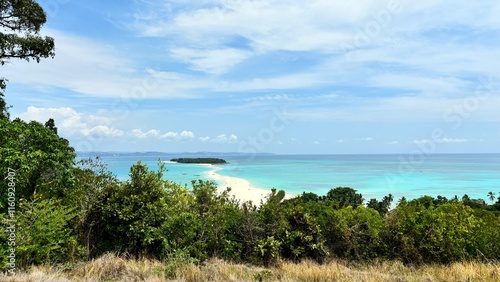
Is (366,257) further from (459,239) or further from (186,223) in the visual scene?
(186,223)

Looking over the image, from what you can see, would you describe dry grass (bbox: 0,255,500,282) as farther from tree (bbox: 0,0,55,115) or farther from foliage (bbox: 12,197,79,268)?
tree (bbox: 0,0,55,115)

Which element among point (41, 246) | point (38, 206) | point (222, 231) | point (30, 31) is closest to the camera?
point (41, 246)

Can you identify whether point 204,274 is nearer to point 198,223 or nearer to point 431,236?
point 198,223

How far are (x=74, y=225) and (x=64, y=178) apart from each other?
3.57 feet

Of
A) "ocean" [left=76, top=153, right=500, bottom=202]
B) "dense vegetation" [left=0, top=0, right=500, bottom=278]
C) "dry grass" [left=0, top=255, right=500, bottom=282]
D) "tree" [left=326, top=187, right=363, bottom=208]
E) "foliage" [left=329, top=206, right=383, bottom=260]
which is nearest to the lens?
"dry grass" [left=0, top=255, right=500, bottom=282]

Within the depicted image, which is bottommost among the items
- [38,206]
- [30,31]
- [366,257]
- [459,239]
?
[366,257]

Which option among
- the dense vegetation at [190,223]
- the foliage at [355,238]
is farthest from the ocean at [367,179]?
the foliage at [355,238]

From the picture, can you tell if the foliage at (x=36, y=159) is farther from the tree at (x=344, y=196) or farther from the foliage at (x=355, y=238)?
the tree at (x=344, y=196)

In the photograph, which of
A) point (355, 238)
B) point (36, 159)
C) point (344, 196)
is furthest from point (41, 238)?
point (344, 196)

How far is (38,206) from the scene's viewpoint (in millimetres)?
6234

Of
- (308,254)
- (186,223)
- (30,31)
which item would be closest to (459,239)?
(308,254)

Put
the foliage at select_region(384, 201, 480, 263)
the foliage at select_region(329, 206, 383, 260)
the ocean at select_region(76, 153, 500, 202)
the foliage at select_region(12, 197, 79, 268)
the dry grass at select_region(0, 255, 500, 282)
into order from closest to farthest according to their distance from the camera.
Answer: the dry grass at select_region(0, 255, 500, 282), the foliage at select_region(12, 197, 79, 268), the foliage at select_region(384, 201, 480, 263), the foliage at select_region(329, 206, 383, 260), the ocean at select_region(76, 153, 500, 202)

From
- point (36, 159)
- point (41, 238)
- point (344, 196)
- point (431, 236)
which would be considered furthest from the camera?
point (344, 196)

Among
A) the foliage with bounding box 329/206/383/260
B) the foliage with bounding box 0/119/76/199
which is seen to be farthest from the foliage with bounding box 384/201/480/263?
the foliage with bounding box 0/119/76/199
